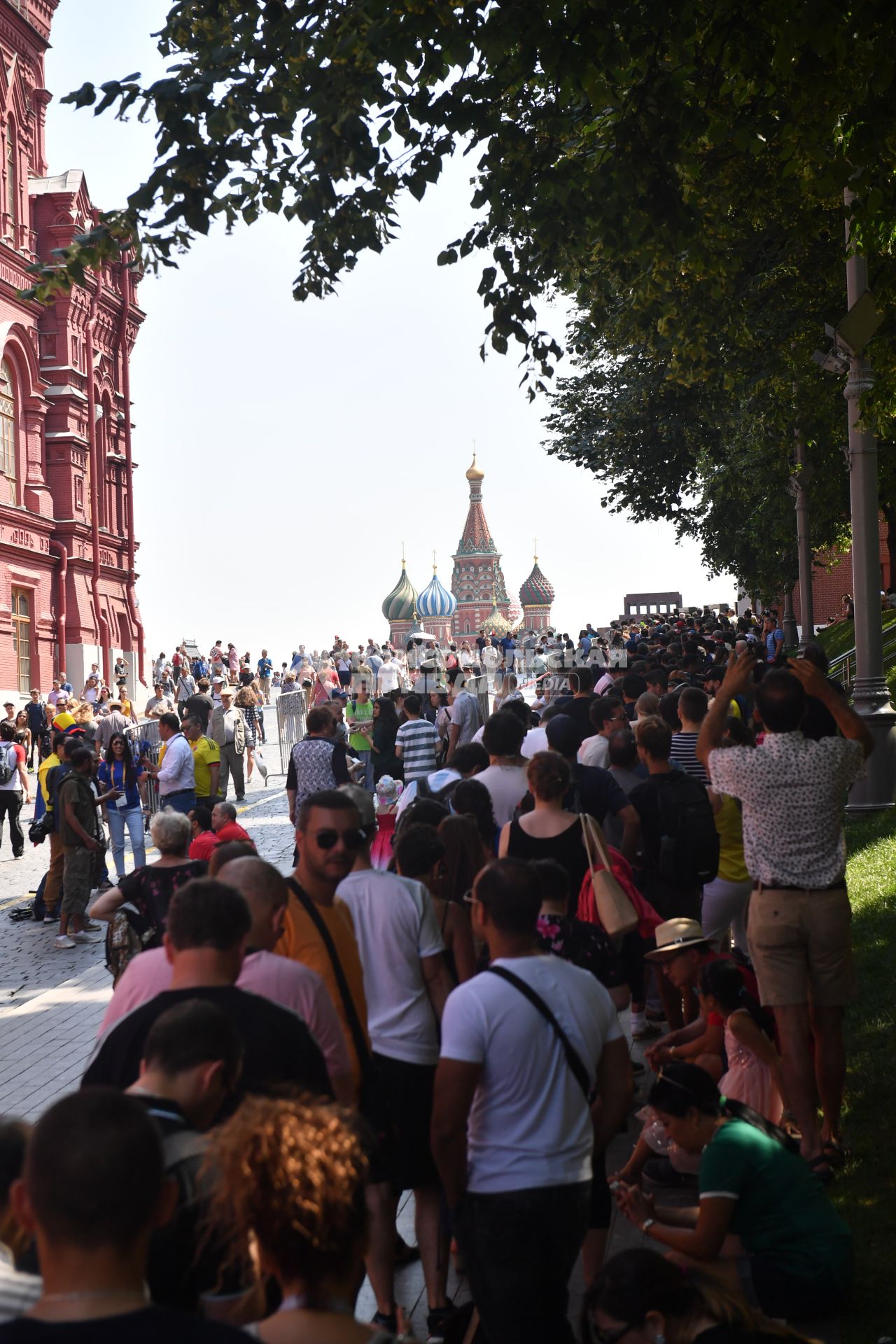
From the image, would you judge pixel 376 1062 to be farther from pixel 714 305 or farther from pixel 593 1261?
pixel 714 305

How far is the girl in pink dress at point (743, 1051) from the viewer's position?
652cm

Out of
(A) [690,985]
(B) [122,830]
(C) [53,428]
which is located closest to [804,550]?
(B) [122,830]

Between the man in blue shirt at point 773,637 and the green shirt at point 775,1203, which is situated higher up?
the man in blue shirt at point 773,637

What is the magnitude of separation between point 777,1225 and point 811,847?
1905 mm

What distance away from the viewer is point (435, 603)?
158250 mm

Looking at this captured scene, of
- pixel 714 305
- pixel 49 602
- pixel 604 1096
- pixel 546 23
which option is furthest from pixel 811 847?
pixel 49 602

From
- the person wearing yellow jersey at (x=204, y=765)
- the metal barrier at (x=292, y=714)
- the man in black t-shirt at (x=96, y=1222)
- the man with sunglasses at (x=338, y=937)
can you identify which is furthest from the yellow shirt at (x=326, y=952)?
the metal barrier at (x=292, y=714)

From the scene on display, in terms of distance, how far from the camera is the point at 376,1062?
5398 mm

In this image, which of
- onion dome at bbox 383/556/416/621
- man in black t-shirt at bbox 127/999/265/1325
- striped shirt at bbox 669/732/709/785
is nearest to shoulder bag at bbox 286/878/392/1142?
man in black t-shirt at bbox 127/999/265/1325

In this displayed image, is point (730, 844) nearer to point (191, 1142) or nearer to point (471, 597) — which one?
point (191, 1142)

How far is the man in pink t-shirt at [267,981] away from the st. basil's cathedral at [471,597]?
14555 centimetres

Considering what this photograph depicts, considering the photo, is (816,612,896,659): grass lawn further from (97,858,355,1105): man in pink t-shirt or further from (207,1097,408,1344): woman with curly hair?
(207,1097,408,1344): woman with curly hair

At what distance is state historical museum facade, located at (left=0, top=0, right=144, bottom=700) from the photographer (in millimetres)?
40875

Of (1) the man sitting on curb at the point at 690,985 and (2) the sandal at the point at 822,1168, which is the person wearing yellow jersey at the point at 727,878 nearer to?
(1) the man sitting on curb at the point at 690,985
